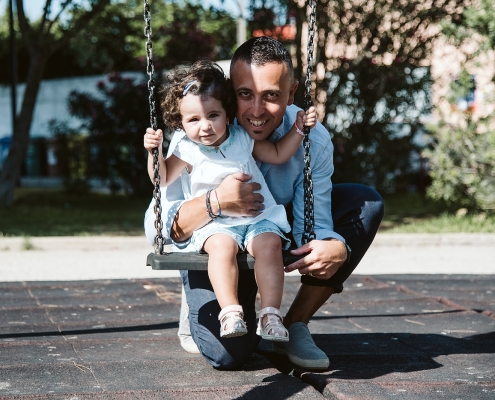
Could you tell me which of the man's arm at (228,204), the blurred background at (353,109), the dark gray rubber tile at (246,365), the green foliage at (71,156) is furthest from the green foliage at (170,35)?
the man's arm at (228,204)

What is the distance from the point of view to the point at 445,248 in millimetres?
7938

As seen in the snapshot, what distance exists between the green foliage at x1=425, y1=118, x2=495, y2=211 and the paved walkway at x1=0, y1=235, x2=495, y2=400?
13.4 ft

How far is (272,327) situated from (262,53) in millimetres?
1039

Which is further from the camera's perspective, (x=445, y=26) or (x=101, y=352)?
(x=445, y=26)

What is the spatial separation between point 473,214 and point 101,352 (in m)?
7.59

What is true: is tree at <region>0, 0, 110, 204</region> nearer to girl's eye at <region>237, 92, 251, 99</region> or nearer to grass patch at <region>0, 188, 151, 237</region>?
grass patch at <region>0, 188, 151, 237</region>

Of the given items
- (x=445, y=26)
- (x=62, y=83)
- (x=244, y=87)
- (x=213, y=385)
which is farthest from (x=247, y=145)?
(x=62, y=83)

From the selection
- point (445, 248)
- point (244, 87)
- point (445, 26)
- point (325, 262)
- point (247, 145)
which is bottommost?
point (445, 248)

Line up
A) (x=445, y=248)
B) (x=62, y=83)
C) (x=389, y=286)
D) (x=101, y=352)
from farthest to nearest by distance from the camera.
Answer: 1. (x=62, y=83)
2. (x=445, y=248)
3. (x=389, y=286)
4. (x=101, y=352)

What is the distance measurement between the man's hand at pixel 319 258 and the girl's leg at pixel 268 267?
78 millimetres

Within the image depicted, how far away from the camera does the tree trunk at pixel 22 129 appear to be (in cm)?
1214

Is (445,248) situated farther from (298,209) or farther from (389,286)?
(298,209)

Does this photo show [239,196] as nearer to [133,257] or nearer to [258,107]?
[258,107]

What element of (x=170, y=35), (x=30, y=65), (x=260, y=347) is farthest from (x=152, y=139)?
(x=170, y=35)
